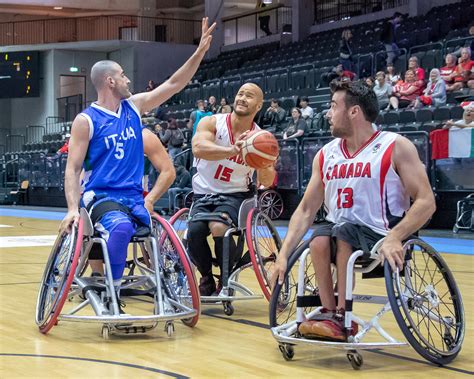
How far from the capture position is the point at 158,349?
4.10m

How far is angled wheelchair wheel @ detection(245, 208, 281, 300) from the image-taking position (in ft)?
16.8

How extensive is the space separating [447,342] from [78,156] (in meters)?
2.09

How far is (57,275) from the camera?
4.66 metres

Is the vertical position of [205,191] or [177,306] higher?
[205,191]

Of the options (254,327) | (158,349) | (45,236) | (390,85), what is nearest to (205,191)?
(254,327)

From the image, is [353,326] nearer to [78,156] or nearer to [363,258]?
[363,258]

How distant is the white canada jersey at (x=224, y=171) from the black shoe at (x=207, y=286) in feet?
1.75

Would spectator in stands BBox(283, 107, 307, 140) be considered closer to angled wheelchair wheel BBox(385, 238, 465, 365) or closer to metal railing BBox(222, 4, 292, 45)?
angled wheelchair wheel BBox(385, 238, 465, 365)

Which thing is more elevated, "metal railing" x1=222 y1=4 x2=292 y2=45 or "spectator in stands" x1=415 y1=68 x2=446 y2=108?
"metal railing" x1=222 y1=4 x2=292 y2=45

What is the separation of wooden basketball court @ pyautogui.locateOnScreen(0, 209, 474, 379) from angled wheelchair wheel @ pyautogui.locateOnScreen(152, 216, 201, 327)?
0.15m

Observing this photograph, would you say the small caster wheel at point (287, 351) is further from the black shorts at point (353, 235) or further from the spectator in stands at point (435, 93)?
the spectator in stands at point (435, 93)

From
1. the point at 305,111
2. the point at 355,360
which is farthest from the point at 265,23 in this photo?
the point at 355,360

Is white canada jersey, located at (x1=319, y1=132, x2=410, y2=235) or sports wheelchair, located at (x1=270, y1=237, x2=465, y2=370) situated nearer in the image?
sports wheelchair, located at (x1=270, y1=237, x2=465, y2=370)

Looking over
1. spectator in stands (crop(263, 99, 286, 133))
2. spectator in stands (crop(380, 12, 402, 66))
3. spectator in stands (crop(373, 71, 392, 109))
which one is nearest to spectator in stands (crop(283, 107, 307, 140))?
spectator in stands (crop(373, 71, 392, 109))
